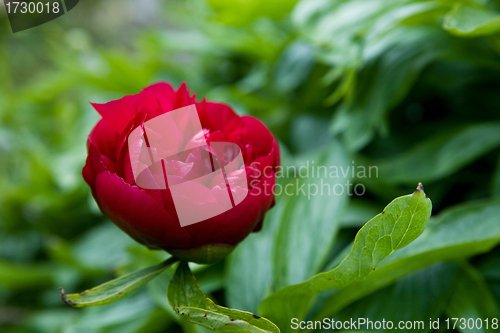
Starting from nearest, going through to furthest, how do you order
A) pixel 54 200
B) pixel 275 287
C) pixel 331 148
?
pixel 275 287 → pixel 331 148 → pixel 54 200

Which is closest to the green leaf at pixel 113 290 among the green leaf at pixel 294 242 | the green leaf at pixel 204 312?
the green leaf at pixel 204 312

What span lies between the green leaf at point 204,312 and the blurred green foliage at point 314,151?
0.25 ft

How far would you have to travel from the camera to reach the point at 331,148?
1.65 feet

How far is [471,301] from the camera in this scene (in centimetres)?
40

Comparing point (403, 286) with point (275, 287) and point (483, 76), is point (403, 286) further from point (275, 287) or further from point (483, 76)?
point (483, 76)

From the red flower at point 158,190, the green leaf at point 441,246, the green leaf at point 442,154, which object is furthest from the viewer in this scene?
the green leaf at point 442,154

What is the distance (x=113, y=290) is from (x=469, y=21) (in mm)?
434

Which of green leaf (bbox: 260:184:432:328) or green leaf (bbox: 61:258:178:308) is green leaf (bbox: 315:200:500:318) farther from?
green leaf (bbox: 61:258:178:308)

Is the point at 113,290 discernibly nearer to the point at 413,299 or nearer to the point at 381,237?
the point at 381,237

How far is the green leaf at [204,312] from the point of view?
0.78ft

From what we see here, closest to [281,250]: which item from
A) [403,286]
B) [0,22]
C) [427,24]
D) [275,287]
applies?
[275,287]

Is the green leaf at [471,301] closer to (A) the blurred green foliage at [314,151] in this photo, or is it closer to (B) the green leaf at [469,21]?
(A) the blurred green foliage at [314,151]

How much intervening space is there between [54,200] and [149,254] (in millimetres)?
468

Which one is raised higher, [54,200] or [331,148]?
[331,148]
